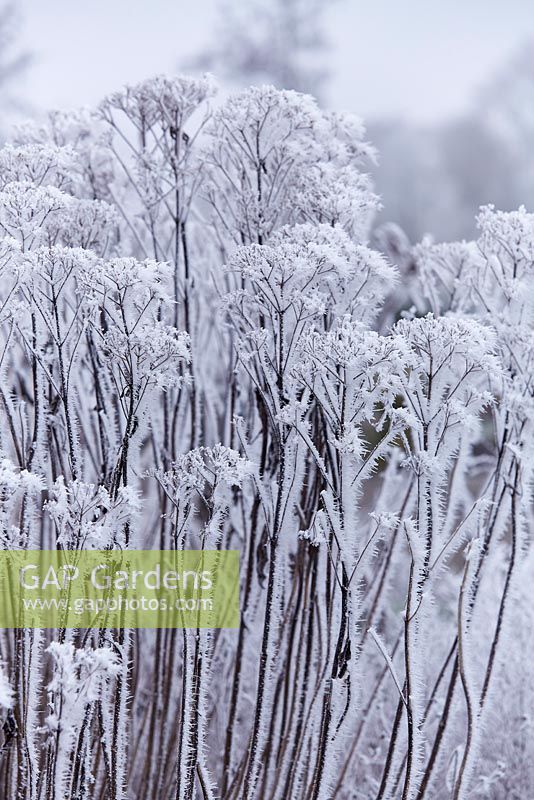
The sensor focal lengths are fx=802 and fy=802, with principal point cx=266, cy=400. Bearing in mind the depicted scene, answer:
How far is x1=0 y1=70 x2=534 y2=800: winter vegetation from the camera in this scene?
28.5 inches

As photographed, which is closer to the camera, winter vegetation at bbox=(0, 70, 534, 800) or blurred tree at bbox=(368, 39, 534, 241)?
winter vegetation at bbox=(0, 70, 534, 800)

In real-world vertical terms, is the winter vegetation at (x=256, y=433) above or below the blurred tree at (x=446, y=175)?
below

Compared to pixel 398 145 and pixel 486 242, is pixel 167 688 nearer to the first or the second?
pixel 486 242

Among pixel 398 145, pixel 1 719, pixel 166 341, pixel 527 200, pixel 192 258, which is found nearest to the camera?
pixel 166 341

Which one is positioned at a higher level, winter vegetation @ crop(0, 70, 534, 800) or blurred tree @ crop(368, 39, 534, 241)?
blurred tree @ crop(368, 39, 534, 241)

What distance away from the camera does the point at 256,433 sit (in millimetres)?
954

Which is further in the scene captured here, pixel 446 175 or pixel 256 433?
pixel 446 175

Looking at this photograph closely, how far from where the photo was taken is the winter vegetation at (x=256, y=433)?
723mm

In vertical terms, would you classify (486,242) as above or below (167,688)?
above

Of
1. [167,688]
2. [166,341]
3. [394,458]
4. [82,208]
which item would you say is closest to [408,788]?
[167,688]

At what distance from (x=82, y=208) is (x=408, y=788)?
70cm

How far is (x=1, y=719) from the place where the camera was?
833mm

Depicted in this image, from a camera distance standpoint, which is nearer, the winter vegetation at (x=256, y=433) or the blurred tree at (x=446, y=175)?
the winter vegetation at (x=256, y=433)

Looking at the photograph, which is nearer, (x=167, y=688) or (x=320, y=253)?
(x=320, y=253)
